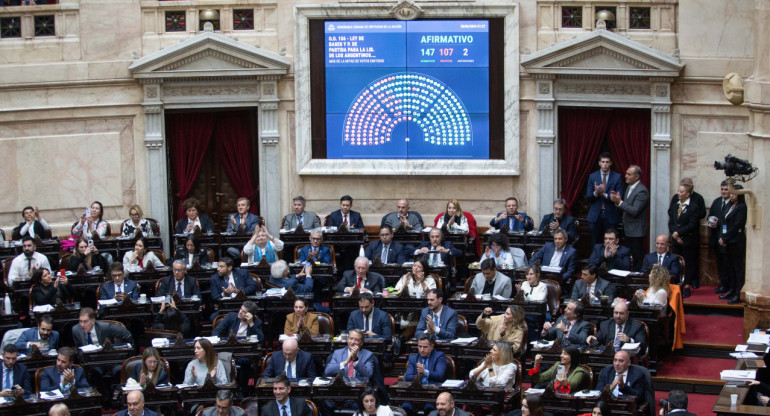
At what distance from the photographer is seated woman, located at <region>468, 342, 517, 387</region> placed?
13.5 metres

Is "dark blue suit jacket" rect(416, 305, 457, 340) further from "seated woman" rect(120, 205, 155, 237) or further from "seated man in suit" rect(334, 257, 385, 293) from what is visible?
"seated woman" rect(120, 205, 155, 237)

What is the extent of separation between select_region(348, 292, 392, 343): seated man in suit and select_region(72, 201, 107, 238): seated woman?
462 centimetres

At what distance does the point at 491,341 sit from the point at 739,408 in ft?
9.63

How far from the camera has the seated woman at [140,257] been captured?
1703 centimetres

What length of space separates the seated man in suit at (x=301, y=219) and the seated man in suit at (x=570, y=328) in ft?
14.5

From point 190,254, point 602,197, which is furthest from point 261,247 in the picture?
point 602,197

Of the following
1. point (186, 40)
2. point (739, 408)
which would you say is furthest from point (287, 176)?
point (739, 408)

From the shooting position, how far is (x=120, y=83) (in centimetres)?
1878

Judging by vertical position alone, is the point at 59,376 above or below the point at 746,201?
below

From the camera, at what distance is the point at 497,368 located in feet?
44.6

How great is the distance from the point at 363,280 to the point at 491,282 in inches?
58.9

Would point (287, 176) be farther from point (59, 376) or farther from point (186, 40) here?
point (59, 376)

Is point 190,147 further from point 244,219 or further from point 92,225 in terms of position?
point 92,225

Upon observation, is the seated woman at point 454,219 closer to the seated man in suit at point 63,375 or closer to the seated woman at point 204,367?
the seated woman at point 204,367
